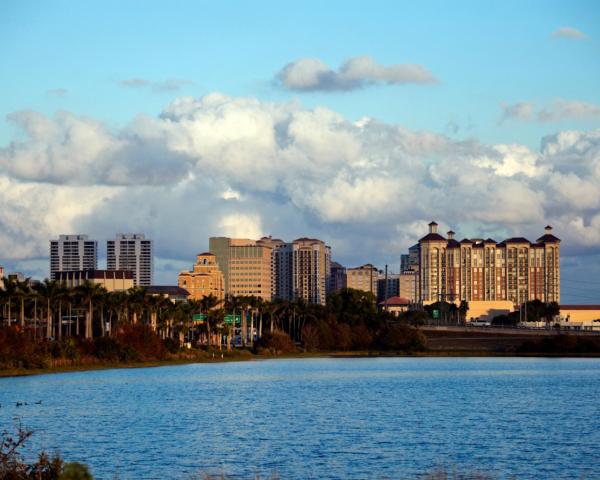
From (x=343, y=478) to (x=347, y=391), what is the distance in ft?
189

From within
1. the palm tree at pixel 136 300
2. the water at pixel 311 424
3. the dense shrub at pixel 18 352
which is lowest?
the water at pixel 311 424

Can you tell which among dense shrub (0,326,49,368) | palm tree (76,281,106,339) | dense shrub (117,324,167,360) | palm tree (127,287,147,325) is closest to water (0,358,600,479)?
dense shrub (0,326,49,368)

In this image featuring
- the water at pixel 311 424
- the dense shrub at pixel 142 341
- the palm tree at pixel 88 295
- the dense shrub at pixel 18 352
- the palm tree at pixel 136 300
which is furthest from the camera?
the palm tree at pixel 136 300

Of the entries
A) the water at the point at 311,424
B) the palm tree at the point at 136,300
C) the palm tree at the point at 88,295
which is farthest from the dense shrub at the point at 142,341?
the water at the point at 311,424

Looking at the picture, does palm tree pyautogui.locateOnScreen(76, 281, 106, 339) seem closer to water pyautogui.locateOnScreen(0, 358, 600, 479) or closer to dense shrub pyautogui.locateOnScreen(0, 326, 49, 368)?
dense shrub pyautogui.locateOnScreen(0, 326, 49, 368)

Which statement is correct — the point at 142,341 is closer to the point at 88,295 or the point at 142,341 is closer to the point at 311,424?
the point at 88,295

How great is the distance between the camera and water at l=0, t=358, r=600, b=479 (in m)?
51.5

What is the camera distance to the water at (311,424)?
51.5m

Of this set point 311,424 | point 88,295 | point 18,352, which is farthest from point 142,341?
point 311,424

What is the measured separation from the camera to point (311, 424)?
7144 cm

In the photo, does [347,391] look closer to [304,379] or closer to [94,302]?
[304,379]

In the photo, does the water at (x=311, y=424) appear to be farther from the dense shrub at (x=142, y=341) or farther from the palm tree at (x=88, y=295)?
the palm tree at (x=88, y=295)

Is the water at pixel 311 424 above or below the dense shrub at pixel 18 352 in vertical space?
below

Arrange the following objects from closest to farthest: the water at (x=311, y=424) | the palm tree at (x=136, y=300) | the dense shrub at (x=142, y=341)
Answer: the water at (x=311, y=424) < the dense shrub at (x=142, y=341) < the palm tree at (x=136, y=300)
